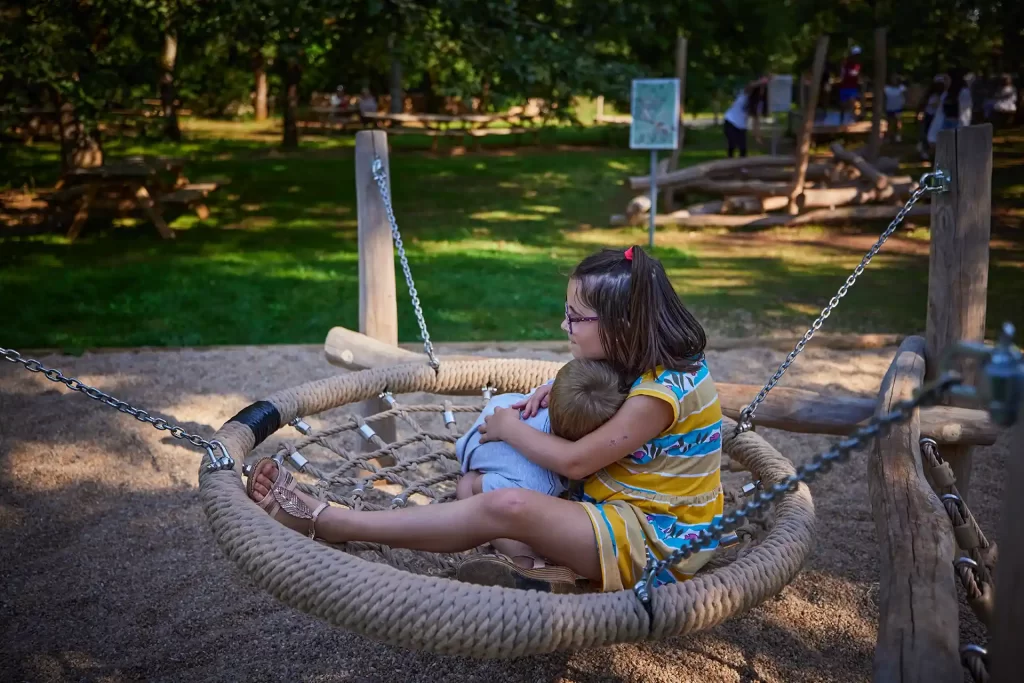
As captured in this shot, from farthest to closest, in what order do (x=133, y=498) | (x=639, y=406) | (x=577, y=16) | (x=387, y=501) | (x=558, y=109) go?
(x=577, y=16) < (x=558, y=109) < (x=133, y=498) < (x=387, y=501) < (x=639, y=406)

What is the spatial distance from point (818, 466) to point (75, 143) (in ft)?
32.1

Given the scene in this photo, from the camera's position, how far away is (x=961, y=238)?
2588 mm

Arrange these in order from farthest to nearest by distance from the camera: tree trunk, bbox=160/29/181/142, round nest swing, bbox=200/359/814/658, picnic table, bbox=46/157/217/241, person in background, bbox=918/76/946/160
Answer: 1. person in background, bbox=918/76/946/160
2. tree trunk, bbox=160/29/181/142
3. picnic table, bbox=46/157/217/241
4. round nest swing, bbox=200/359/814/658

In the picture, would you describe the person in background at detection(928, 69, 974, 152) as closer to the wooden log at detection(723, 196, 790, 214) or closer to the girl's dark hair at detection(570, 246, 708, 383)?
the wooden log at detection(723, 196, 790, 214)

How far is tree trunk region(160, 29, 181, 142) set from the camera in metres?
8.67

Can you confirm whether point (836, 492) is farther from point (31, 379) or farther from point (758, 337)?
point (31, 379)

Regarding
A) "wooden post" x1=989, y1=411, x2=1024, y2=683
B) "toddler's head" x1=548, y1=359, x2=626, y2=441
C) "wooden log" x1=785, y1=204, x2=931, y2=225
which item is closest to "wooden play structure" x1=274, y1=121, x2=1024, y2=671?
"wooden post" x1=989, y1=411, x2=1024, y2=683

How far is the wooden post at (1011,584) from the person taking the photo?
128 centimetres

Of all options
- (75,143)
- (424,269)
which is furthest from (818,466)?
(75,143)

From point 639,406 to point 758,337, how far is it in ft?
11.4

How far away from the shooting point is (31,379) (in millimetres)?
4633

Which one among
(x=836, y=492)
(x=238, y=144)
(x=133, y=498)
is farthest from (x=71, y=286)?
(x=238, y=144)

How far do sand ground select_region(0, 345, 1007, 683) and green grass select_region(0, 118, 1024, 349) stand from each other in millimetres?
1518

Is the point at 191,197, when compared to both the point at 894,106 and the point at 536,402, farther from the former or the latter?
the point at 894,106
